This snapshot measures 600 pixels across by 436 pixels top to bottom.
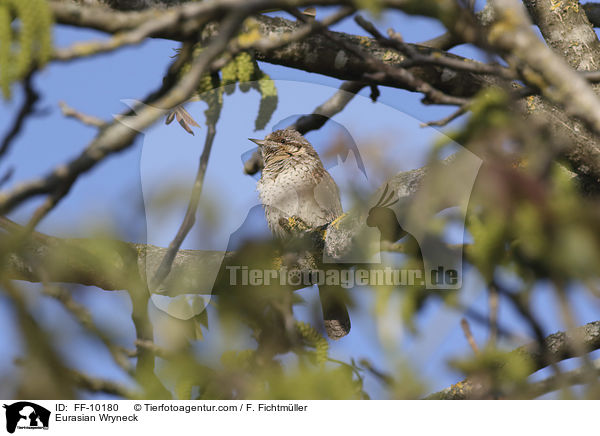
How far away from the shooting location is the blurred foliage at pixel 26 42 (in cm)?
113

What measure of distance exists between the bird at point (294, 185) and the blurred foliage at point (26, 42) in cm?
125

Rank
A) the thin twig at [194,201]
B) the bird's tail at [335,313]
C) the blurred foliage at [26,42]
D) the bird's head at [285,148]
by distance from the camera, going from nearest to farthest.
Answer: the blurred foliage at [26,42]
the thin twig at [194,201]
the bird's tail at [335,313]
the bird's head at [285,148]

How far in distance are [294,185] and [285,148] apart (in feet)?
0.79

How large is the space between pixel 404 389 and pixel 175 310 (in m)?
0.78

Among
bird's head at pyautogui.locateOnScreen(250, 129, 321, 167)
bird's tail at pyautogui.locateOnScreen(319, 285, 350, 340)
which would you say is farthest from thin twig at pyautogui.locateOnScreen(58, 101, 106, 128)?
bird's head at pyautogui.locateOnScreen(250, 129, 321, 167)

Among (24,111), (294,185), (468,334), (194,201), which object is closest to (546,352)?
(468,334)

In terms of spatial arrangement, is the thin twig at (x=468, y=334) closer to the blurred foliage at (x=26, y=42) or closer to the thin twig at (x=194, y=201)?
the thin twig at (x=194, y=201)

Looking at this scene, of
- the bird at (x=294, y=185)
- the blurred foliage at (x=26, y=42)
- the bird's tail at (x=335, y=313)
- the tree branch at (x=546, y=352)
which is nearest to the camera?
the blurred foliage at (x=26, y=42)

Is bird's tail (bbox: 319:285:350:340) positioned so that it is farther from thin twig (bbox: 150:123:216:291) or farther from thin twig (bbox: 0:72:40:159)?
thin twig (bbox: 0:72:40:159)

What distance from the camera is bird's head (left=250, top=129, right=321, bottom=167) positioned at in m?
2.85

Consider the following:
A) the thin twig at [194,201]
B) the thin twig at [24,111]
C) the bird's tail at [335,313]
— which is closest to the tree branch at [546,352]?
the bird's tail at [335,313]

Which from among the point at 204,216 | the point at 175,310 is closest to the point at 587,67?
the point at 204,216

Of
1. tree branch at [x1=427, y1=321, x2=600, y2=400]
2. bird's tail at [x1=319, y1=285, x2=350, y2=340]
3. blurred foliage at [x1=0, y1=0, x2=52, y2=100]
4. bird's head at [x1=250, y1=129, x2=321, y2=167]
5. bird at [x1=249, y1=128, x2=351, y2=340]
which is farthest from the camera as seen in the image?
bird's head at [x1=250, y1=129, x2=321, y2=167]
